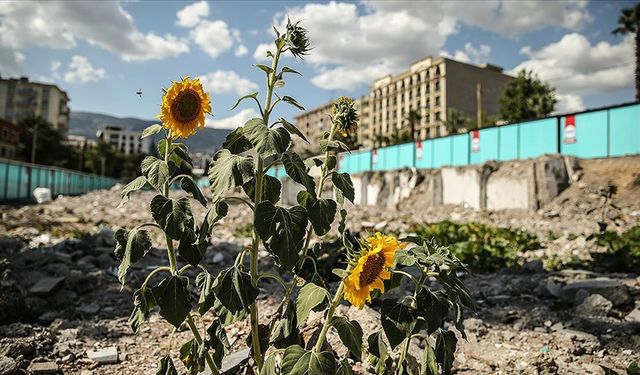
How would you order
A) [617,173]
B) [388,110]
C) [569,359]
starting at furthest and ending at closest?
[388,110] < [617,173] < [569,359]

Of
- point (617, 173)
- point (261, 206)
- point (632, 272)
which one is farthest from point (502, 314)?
point (617, 173)

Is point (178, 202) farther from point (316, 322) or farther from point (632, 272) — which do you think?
point (632, 272)

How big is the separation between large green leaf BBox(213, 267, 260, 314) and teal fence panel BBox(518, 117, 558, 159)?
16.0 metres

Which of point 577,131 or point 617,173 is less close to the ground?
point 577,131

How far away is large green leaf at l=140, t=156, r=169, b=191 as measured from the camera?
1.54m

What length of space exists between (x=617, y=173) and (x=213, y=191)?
46.3 feet

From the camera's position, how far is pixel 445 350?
156cm

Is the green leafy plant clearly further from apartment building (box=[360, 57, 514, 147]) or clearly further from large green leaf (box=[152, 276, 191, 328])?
apartment building (box=[360, 57, 514, 147])

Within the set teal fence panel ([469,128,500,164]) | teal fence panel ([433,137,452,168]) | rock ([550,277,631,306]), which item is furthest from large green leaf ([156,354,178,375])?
teal fence panel ([433,137,452,168])

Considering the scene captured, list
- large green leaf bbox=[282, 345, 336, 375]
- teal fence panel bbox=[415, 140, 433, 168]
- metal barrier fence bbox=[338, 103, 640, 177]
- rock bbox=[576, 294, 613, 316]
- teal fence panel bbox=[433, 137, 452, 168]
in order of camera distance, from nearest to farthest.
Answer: large green leaf bbox=[282, 345, 336, 375] < rock bbox=[576, 294, 613, 316] < metal barrier fence bbox=[338, 103, 640, 177] < teal fence panel bbox=[433, 137, 452, 168] < teal fence panel bbox=[415, 140, 433, 168]

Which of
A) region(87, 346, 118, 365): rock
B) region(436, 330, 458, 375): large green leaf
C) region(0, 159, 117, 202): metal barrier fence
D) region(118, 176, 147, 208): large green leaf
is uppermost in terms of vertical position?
region(0, 159, 117, 202): metal barrier fence

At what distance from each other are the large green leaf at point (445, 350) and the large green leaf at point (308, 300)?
0.47 metres

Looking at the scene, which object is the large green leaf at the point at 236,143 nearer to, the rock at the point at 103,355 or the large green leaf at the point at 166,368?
the large green leaf at the point at 166,368

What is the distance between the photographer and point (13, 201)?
21.5 metres
